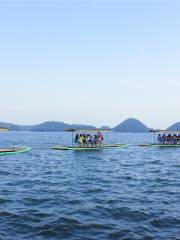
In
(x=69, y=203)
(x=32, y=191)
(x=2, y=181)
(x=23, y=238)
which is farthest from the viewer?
(x=2, y=181)

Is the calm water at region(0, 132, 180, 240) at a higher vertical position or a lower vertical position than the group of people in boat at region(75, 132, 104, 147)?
lower

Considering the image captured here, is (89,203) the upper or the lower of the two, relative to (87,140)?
lower

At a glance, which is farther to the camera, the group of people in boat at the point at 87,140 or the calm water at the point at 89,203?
the group of people in boat at the point at 87,140

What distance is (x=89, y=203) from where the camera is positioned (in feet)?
70.9

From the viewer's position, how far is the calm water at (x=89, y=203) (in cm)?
1658

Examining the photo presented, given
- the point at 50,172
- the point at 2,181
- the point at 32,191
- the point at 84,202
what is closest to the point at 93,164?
the point at 50,172

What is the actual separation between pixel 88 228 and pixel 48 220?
7.25 ft

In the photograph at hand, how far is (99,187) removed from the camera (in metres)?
26.8

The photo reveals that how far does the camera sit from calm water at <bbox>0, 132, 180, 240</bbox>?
16.6m

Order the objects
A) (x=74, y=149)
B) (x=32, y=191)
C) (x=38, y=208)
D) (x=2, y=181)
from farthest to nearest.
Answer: (x=74, y=149)
(x=2, y=181)
(x=32, y=191)
(x=38, y=208)

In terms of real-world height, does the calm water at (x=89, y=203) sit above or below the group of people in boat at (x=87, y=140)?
below

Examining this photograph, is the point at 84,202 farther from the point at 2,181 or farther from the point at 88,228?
the point at 2,181

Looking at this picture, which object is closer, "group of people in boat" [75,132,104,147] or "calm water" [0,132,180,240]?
"calm water" [0,132,180,240]

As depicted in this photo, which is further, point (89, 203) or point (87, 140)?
point (87, 140)
